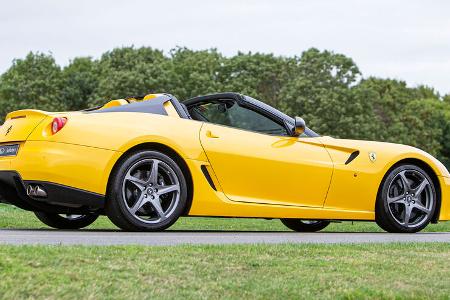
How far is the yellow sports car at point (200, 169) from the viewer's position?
7512 mm

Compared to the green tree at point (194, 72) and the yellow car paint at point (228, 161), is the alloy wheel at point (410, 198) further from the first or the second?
the green tree at point (194, 72)

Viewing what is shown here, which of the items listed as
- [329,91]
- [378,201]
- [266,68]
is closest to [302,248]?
[378,201]

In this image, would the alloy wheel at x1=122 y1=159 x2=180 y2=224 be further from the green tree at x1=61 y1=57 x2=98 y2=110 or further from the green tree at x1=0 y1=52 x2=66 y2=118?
the green tree at x1=61 y1=57 x2=98 y2=110

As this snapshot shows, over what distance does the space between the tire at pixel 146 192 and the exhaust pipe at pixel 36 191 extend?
1.89 ft

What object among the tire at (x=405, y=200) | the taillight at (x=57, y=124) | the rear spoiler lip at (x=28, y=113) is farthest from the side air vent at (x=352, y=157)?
the rear spoiler lip at (x=28, y=113)

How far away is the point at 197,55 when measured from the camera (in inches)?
2564

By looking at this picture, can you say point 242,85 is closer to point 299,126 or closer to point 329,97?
point 329,97

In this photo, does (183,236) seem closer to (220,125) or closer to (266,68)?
(220,125)

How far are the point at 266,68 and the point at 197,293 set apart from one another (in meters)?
58.7

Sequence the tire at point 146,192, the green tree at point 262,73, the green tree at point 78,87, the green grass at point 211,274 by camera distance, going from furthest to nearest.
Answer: the green tree at point 78,87 < the green tree at point 262,73 < the tire at point 146,192 < the green grass at point 211,274

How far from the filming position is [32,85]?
61.9 meters

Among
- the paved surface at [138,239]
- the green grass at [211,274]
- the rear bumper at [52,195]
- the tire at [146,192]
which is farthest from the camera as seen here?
the tire at [146,192]

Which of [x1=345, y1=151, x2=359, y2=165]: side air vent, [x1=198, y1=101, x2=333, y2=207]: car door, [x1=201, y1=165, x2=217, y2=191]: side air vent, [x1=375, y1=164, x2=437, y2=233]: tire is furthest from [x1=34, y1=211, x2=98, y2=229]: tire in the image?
[x1=375, y1=164, x2=437, y2=233]: tire

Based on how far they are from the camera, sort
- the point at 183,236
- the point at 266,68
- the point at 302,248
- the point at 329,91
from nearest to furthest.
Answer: the point at 302,248 → the point at 183,236 → the point at 329,91 → the point at 266,68
